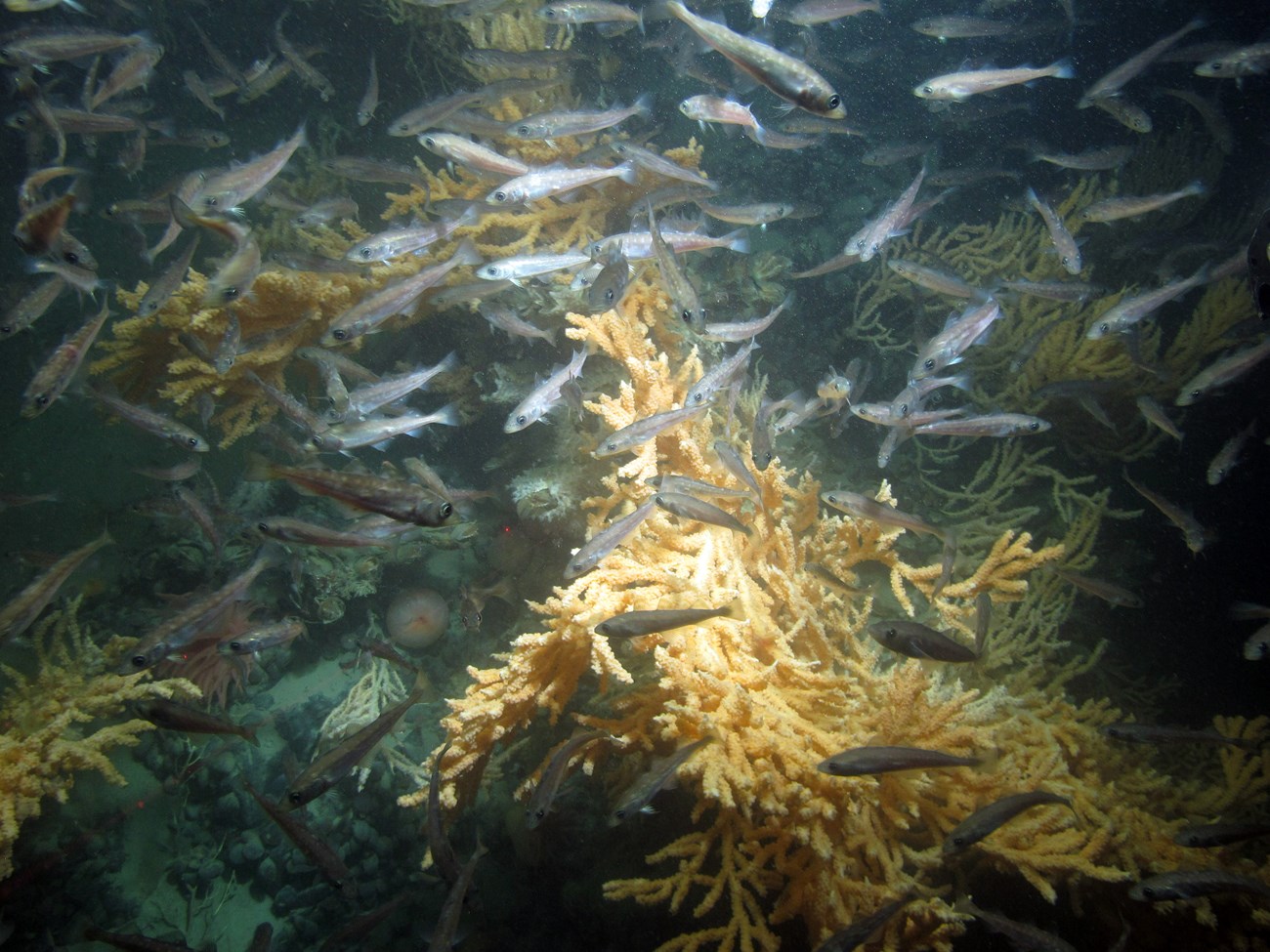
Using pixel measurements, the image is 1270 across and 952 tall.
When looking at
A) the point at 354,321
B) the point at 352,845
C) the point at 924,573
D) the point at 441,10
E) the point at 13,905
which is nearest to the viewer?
the point at 924,573

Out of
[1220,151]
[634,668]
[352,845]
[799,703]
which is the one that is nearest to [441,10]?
[634,668]

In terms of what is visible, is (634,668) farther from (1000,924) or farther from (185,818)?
(185,818)

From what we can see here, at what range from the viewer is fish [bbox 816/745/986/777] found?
229 cm

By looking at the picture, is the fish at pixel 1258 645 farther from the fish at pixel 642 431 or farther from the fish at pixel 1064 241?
the fish at pixel 642 431

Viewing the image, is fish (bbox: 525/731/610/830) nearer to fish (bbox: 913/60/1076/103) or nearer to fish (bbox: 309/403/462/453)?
fish (bbox: 309/403/462/453)

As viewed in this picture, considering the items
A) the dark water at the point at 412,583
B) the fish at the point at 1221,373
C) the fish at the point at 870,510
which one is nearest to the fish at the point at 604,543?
the fish at the point at 870,510

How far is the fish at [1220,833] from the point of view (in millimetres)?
2457

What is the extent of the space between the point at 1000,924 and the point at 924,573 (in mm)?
1770

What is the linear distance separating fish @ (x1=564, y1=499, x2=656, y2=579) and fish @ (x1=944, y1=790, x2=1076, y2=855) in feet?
6.54

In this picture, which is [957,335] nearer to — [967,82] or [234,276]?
[967,82]

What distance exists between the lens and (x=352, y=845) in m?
4.90

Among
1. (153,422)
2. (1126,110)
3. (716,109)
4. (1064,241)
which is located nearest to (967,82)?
(1064,241)

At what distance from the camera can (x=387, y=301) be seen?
3.96 m

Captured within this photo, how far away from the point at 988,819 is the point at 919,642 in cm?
72
